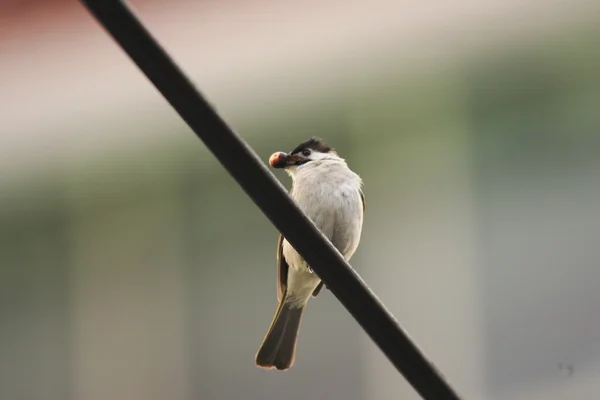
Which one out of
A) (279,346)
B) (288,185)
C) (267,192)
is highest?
(288,185)

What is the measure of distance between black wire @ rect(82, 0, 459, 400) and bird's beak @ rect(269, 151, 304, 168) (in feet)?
7.88

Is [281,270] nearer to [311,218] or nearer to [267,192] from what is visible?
[311,218]

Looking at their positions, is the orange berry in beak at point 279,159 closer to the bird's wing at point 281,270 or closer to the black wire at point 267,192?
the bird's wing at point 281,270

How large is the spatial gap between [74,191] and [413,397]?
2.80 metres

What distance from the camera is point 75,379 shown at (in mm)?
7004

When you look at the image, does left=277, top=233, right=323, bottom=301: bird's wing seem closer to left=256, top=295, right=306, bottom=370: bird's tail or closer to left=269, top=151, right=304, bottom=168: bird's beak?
left=256, top=295, right=306, bottom=370: bird's tail

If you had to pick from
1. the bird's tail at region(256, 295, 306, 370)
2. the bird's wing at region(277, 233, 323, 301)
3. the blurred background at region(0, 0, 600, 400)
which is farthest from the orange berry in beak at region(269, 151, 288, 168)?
the blurred background at region(0, 0, 600, 400)

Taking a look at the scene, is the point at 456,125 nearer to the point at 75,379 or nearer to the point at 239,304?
the point at 239,304

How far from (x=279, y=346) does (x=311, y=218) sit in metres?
0.55

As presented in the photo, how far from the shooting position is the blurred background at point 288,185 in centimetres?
620

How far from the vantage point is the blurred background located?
20.3 feet

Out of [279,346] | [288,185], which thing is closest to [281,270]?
[279,346]

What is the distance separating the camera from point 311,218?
3807 millimetres

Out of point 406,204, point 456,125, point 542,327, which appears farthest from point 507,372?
point 456,125
